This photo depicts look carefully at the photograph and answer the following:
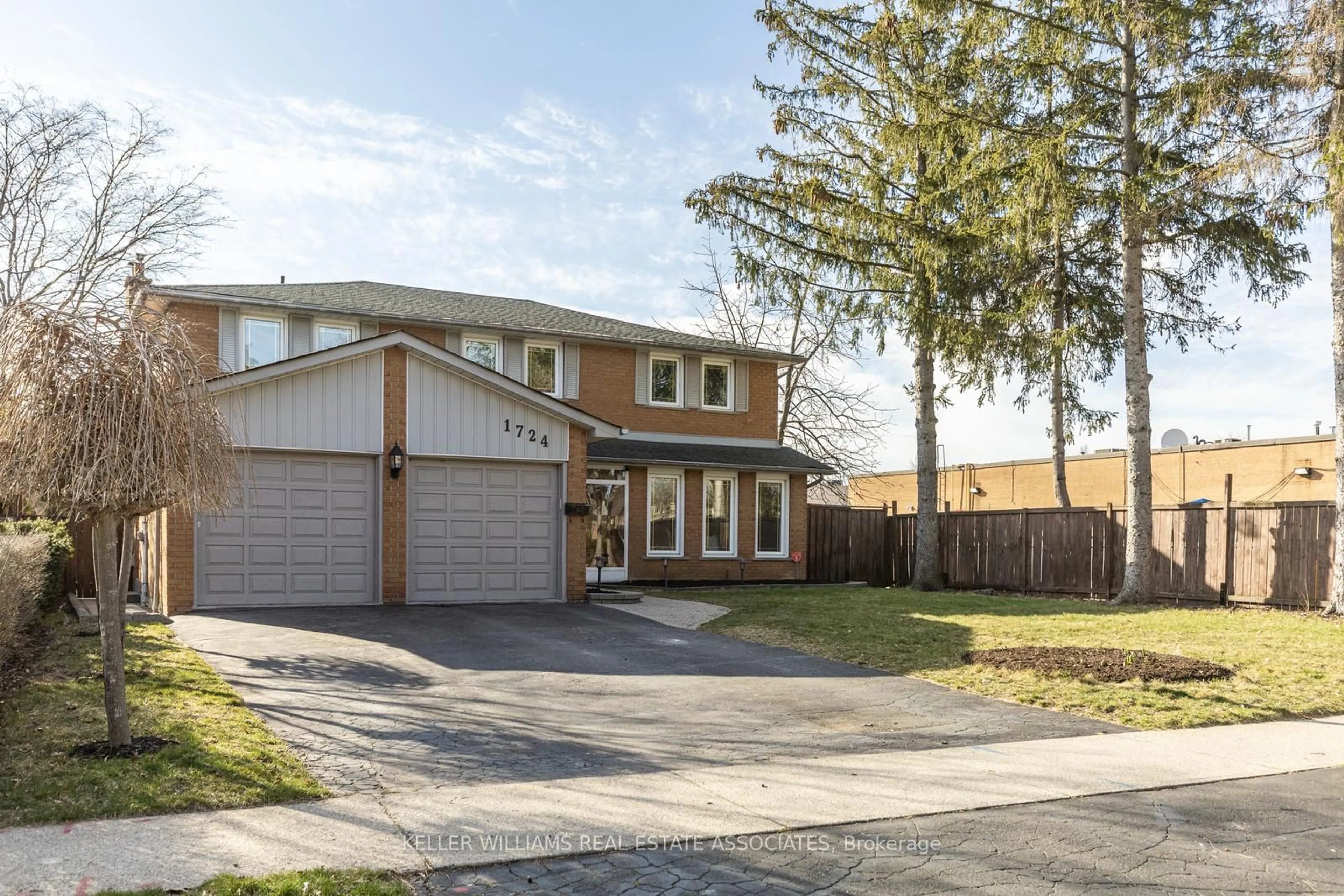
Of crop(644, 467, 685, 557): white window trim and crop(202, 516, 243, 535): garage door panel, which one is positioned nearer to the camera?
crop(202, 516, 243, 535): garage door panel

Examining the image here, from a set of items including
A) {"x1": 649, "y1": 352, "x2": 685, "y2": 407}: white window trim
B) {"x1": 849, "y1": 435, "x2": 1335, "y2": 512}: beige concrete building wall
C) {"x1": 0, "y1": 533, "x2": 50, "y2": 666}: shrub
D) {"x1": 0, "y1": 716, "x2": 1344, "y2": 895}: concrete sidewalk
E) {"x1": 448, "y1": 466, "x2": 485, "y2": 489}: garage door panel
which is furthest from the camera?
{"x1": 849, "y1": 435, "x2": 1335, "y2": 512}: beige concrete building wall

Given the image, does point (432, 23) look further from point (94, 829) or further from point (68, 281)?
point (68, 281)

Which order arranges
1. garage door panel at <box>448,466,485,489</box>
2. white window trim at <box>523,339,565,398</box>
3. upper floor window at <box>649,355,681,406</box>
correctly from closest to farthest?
garage door panel at <box>448,466,485,489</box>
white window trim at <box>523,339,565,398</box>
upper floor window at <box>649,355,681,406</box>

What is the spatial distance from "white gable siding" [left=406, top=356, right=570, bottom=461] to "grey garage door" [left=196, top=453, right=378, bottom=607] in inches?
42.0

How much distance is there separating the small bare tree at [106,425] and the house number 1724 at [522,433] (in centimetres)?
978

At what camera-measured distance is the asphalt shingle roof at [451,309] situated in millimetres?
19812

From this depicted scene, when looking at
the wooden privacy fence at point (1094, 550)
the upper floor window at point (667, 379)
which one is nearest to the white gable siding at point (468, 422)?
the upper floor window at point (667, 379)

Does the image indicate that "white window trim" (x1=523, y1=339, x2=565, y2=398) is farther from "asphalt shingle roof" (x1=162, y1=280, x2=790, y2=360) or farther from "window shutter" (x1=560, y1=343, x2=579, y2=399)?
"asphalt shingle roof" (x1=162, y1=280, x2=790, y2=360)

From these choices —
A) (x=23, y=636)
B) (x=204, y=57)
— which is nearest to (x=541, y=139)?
(x=204, y=57)

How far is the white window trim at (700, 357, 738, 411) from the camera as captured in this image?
2405 cm

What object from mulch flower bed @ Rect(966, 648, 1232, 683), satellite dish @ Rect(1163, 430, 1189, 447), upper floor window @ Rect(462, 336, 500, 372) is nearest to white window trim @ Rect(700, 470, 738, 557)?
upper floor window @ Rect(462, 336, 500, 372)

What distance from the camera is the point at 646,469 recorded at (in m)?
22.3

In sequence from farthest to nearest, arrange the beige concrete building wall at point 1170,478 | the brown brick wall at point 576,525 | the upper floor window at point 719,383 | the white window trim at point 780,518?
1. the beige concrete building wall at point 1170,478
2. the upper floor window at point 719,383
3. the white window trim at point 780,518
4. the brown brick wall at point 576,525

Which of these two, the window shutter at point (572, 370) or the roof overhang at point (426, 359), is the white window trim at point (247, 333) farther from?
the window shutter at point (572, 370)
